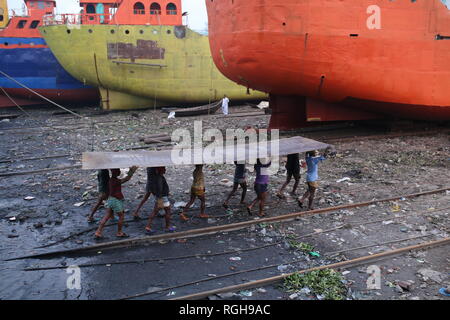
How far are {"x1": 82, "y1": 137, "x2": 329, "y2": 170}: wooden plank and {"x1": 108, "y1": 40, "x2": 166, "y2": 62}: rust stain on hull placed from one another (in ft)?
35.9

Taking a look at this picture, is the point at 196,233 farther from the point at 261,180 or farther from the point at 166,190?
the point at 261,180

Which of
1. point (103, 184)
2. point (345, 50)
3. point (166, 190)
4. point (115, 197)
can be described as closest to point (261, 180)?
point (166, 190)

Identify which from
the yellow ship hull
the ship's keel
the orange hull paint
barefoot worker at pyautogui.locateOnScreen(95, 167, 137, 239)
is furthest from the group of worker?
the yellow ship hull

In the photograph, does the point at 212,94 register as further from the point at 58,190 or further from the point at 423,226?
the point at 423,226

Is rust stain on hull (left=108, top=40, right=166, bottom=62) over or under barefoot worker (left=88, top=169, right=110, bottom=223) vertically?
over

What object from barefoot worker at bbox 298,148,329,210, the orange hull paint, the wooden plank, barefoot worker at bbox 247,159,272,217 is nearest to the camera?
the wooden plank

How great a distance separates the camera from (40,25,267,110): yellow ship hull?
1563 centimetres

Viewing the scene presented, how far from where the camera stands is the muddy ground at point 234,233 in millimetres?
4355

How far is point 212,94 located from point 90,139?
7314 millimetres

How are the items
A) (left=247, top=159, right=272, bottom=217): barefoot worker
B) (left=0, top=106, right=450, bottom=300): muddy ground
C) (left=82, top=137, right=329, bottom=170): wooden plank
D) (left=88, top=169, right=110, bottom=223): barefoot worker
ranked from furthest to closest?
(left=247, top=159, right=272, bottom=217): barefoot worker, (left=88, top=169, right=110, bottom=223): barefoot worker, (left=82, top=137, right=329, bottom=170): wooden plank, (left=0, top=106, right=450, bottom=300): muddy ground

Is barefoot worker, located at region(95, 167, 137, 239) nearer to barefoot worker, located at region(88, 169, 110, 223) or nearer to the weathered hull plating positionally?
barefoot worker, located at region(88, 169, 110, 223)

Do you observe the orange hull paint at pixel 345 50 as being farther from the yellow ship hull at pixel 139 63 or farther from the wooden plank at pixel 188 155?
the yellow ship hull at pixel 139 63

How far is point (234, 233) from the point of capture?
572 cm

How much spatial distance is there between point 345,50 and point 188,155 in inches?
231
